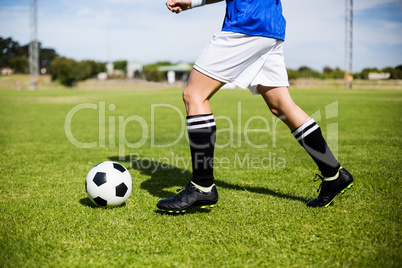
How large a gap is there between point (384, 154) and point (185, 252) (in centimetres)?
421

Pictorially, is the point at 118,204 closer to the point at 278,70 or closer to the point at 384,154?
the point at 278,70

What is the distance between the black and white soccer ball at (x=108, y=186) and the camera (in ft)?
9.40

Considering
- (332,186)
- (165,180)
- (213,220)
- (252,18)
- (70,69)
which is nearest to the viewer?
(252,18)

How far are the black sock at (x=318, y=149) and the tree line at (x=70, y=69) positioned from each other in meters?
46.8

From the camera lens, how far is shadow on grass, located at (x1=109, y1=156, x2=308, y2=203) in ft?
10.8

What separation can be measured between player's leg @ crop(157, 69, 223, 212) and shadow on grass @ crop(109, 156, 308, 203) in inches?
24.9

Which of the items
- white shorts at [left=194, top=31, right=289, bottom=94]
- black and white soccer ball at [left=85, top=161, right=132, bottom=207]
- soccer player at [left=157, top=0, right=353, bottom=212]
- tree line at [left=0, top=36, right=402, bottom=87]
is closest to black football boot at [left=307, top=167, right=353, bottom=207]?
soccer player at [left=157, top=0, right=353, bottom=212]

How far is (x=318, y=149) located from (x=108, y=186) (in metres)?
1.87

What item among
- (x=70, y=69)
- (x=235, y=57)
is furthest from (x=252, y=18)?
(x=70, y=69)

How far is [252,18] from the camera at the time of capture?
2.46 metres

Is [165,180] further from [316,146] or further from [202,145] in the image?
[316,146]

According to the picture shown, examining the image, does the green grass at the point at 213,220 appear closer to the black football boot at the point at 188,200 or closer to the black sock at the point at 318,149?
the black football boot at the point at 188,200

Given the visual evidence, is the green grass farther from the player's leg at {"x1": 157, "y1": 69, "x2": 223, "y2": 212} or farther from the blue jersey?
the blue jersey

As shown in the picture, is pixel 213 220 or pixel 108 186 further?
pixel 108 186
